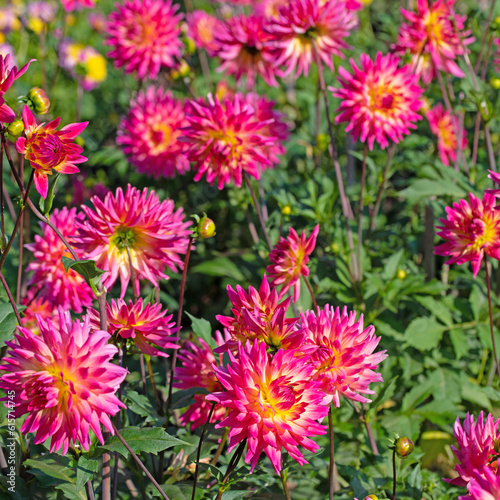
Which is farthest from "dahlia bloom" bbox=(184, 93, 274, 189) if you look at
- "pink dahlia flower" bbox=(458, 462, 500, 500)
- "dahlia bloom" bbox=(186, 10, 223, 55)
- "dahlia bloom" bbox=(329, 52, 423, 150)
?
"dahlia bloom" bbox=(186, 10, 223, 55)

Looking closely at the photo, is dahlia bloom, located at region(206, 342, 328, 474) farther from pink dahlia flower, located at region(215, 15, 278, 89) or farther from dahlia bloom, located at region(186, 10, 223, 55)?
dahlia bloom, located at region(186, 10, 223, 55)

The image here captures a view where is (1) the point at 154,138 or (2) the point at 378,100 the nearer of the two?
(2) the point at 378,100

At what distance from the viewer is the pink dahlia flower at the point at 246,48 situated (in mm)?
2309

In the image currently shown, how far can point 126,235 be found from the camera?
145cm

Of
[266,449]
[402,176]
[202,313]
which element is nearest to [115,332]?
[266,449]

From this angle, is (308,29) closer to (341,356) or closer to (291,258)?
(291,258)

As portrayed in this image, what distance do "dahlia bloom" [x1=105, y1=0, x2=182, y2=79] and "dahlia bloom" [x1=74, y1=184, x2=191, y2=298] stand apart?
141 cm

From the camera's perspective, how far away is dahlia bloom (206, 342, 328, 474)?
109 centimetres

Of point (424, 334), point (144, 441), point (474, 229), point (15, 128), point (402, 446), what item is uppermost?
point (15, 128)

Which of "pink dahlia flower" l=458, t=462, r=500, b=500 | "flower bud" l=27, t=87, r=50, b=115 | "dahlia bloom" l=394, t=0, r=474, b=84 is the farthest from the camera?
"dahlia bloom" l=394, t=0, r=474, b=84

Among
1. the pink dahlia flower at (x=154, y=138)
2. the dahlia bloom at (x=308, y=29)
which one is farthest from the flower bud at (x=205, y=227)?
the pink dahlia flower at (x=154, y=138)

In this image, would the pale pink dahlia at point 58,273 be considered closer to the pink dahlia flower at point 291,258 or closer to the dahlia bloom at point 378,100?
the pink dahlia flower at point 291,258

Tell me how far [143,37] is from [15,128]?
5.38 feet

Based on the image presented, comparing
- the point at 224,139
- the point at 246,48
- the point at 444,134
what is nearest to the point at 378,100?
the point at 224,139
